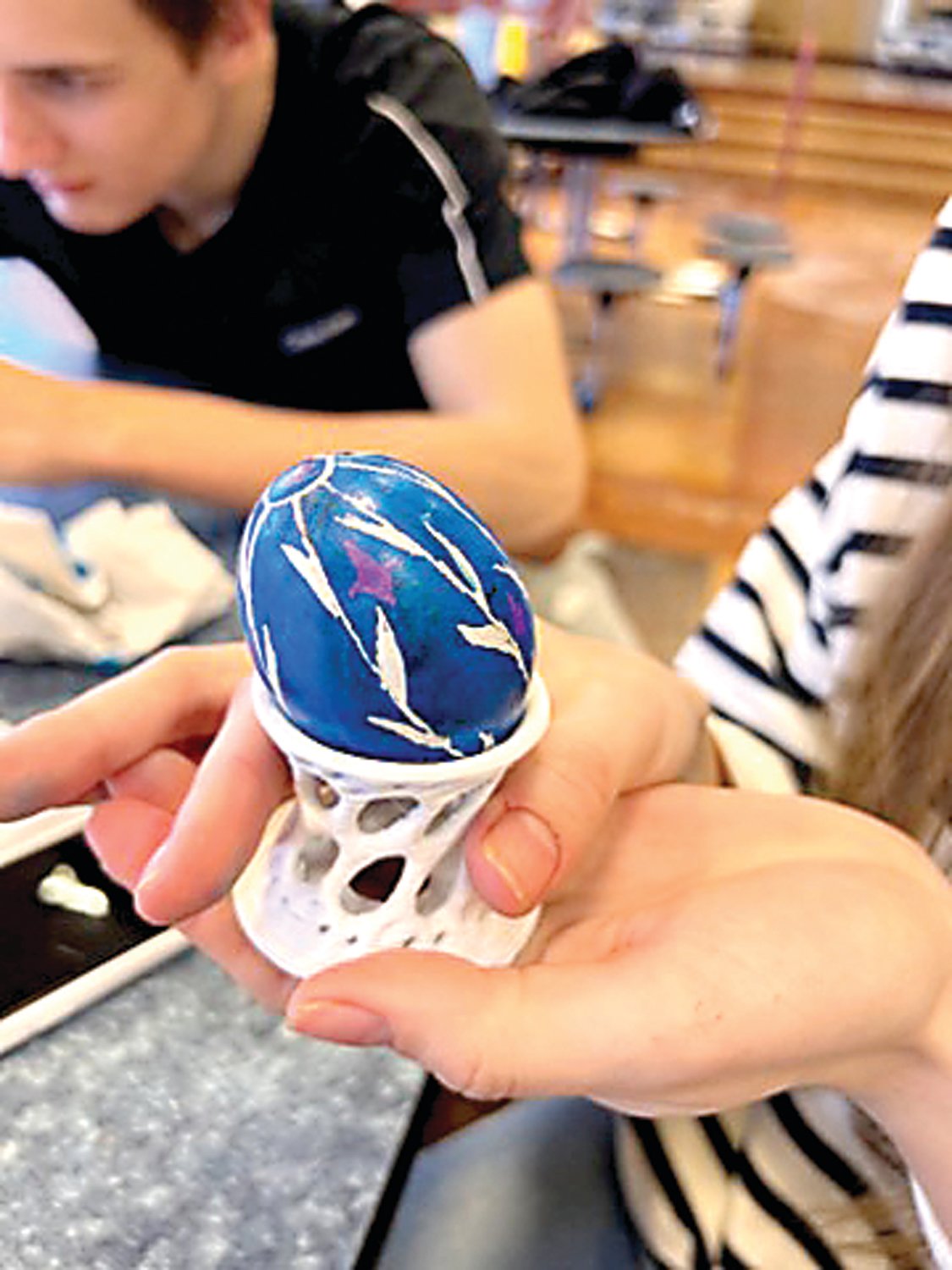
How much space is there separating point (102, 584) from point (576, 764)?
340 millimetres

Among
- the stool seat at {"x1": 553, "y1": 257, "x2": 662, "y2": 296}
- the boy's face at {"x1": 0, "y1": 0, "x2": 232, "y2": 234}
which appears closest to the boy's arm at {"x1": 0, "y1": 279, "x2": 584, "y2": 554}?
the boy's face at {"x1": 0, "y1": 0, "x2": 232, "y2": 234}

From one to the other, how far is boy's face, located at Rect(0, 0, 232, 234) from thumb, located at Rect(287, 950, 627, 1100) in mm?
534

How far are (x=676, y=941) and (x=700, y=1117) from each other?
18 cm

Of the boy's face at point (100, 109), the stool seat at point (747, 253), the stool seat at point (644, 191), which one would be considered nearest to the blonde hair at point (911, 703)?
Answer: the boy's face at point (100, 109)

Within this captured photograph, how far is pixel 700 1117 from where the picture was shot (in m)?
0.47

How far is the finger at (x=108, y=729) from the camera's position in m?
0.36

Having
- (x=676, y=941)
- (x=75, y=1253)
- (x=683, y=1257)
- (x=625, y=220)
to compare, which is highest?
(x=676, y=941)

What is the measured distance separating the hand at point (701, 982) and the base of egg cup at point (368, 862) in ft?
0.08

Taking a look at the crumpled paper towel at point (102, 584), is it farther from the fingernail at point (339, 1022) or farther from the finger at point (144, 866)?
the fingernail at point (339, 1022)

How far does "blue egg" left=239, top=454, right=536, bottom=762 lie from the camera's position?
0.83 feet

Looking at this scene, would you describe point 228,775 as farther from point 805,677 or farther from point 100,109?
point 100,109

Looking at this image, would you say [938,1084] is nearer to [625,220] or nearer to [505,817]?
[505,817]

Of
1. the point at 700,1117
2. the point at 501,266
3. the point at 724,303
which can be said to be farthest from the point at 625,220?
the point at 700,1117

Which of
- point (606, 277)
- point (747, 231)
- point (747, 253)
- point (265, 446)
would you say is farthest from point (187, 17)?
point (747, 231)
